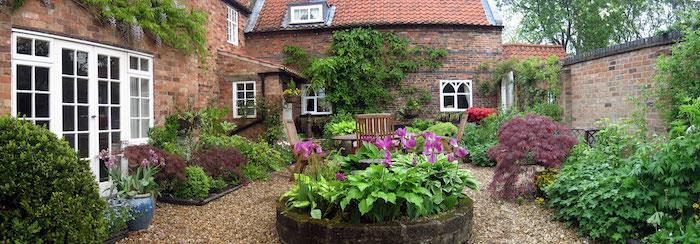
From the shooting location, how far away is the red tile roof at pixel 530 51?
48.8ft

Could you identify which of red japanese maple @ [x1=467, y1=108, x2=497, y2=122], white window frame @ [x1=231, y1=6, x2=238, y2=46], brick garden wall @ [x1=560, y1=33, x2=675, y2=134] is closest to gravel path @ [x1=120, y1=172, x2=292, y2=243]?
brick garden wall @ [x1=560, y1=33, x2=675, y2=134]

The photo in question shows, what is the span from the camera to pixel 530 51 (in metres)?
15.3

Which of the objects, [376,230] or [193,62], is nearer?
[376,230]

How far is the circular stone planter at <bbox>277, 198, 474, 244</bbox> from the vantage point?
357cm

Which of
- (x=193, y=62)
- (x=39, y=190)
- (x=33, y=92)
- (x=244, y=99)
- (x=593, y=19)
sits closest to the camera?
(x=39, y=190)

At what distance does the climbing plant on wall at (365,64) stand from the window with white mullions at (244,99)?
6.83 feet

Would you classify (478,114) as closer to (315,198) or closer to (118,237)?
(315,198)

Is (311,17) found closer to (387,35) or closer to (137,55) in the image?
(387,35)

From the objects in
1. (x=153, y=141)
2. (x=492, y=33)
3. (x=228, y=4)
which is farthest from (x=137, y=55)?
(x=492, y=33)

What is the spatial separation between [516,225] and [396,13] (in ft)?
36.8

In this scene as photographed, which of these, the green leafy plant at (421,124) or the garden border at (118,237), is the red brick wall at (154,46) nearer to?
the garden border at (118,237)

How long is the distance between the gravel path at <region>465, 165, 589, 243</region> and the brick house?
382 centimetres

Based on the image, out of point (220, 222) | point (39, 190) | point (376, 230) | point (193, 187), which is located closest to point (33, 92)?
point (193, 187)

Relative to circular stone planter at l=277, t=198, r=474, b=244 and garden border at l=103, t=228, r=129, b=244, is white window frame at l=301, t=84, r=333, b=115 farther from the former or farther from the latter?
circular stone planter at l=277, t=198, r=474, b=244
